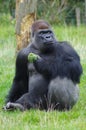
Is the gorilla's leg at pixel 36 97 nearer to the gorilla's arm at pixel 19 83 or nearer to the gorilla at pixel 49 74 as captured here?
the gorilla at pixel 49 74

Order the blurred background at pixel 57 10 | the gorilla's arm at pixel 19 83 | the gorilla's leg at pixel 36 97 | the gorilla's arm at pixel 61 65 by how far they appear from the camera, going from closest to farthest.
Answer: the gorilla's arm at pixel 61 65, the gorilla's leg at pixel 36 97, the gorilla's arm at pixel 19 83, the blurred background at pixel 57 10

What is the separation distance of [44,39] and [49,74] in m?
0.44

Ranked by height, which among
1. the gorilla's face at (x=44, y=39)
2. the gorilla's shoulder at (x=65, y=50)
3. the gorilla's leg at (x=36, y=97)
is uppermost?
the gorilla's face at (x=44, y=39)

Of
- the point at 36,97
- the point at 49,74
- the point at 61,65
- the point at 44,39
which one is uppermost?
the point at 44,39

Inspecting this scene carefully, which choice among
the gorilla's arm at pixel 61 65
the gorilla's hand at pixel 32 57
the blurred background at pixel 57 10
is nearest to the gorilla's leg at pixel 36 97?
the gorilla's arm at pixel 61 65

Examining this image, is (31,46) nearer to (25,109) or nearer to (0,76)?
(25,109)

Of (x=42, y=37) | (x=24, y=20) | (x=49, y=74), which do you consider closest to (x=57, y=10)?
(x=24, y=20)

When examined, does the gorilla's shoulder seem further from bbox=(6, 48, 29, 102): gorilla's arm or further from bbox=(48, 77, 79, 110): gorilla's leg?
bbox=(6, 48, 29, 102): gorilla's arm

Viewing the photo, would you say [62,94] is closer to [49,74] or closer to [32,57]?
[49,74]

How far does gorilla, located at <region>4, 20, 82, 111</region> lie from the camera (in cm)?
555

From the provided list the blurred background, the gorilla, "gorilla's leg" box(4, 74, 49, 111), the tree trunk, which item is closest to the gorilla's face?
the gorilla

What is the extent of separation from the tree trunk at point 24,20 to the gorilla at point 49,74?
3441mm

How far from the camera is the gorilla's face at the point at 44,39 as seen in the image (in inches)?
220

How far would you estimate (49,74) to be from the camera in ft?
18.4
